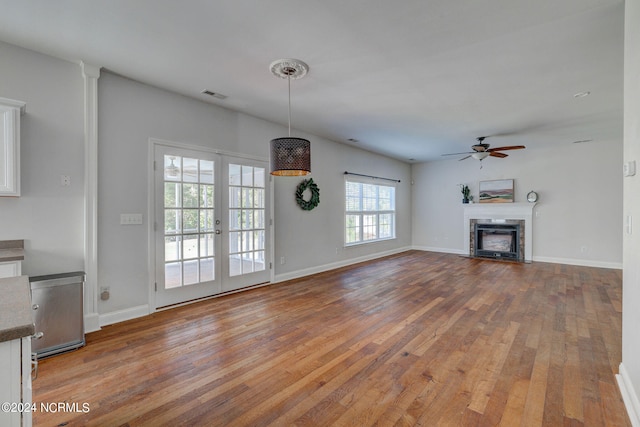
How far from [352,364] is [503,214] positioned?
6.44m

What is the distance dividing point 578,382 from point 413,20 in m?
2.88

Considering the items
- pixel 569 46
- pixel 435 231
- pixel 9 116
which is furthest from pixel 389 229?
pixel 9 116

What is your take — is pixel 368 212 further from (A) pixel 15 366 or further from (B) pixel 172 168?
(A) pixel 15 366

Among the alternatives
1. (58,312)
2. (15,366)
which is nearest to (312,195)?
(58,312)

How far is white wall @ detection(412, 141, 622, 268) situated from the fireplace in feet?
1.27

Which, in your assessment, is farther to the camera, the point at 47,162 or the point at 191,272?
the point at 191,272

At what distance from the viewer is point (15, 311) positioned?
37.5 inches

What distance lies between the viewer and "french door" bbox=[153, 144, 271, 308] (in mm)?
3494

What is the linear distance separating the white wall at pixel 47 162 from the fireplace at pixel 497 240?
7.77m

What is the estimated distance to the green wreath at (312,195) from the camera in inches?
202

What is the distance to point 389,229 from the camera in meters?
7.88

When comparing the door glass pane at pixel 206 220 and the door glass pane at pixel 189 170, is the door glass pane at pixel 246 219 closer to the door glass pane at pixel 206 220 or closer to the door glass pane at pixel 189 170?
the door glass pane at pixel 206 220

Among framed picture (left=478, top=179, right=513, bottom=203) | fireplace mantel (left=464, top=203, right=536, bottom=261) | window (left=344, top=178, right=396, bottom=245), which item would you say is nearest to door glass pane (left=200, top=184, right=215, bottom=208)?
window (left=344, top=178, right=396, bottom=245)

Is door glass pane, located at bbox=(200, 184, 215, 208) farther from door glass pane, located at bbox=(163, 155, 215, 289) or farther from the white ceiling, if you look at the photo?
the white ceiling
